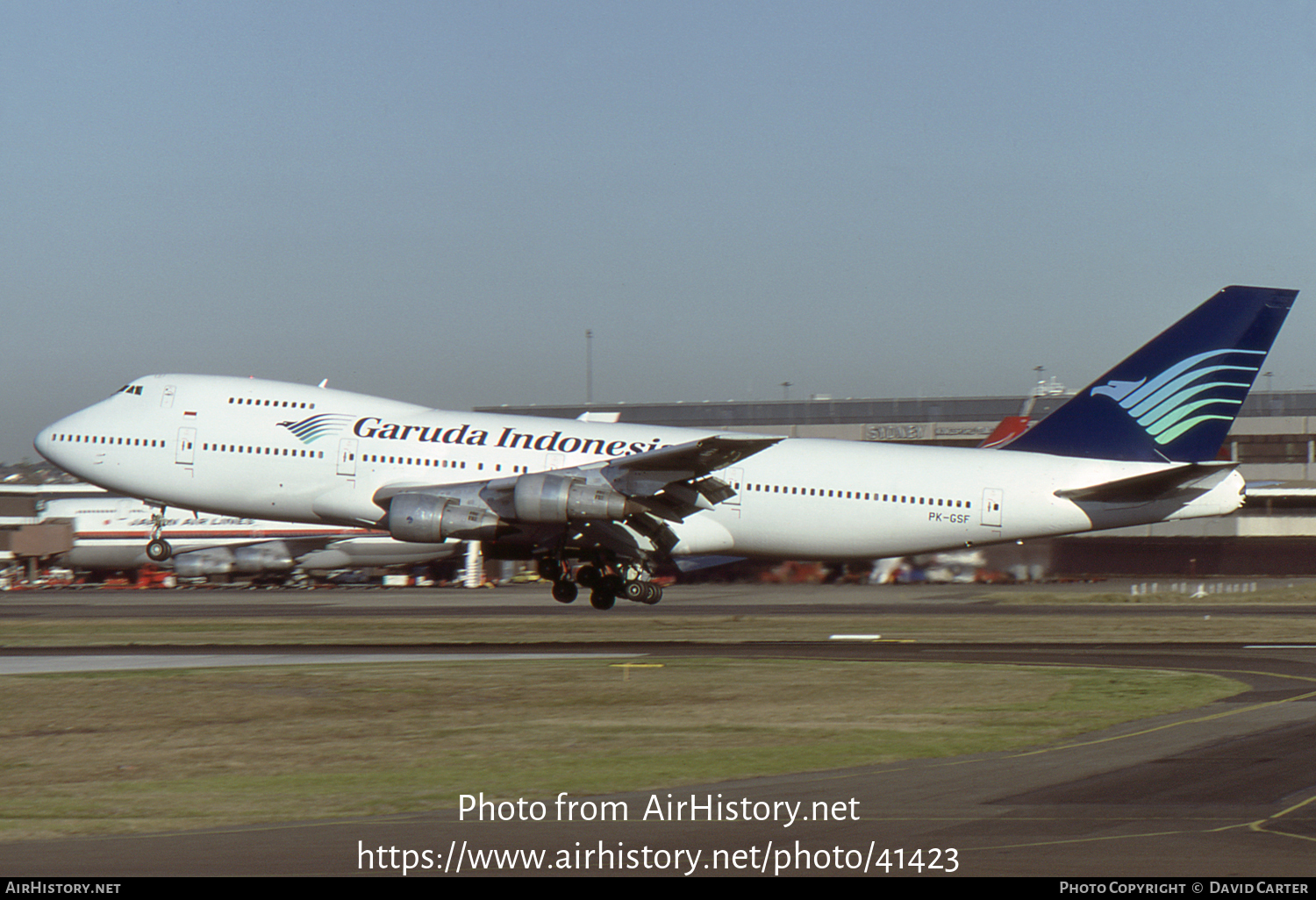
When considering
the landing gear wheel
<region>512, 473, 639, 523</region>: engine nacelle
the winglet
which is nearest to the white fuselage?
the winglet

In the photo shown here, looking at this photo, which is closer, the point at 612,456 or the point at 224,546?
the point at 612,456

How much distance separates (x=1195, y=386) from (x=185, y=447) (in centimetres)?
2882

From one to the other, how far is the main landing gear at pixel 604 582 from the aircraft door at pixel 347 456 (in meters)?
5.96

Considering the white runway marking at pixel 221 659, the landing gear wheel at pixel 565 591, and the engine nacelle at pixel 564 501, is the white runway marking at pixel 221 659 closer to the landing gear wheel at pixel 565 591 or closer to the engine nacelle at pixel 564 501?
the engine nacelle at pixel 564 501

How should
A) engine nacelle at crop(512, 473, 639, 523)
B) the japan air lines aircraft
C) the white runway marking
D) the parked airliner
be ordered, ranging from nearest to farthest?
the white runway marking
engine nacelle at crop(512, 473, 639, 523)
the japan air lines aircraft
the parked airliner

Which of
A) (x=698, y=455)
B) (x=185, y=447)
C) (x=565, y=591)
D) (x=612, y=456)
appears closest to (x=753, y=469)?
(x=698, y=455)

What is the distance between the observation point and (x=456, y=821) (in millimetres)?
12602

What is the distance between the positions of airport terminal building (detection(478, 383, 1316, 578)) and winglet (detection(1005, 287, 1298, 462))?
17.4 m

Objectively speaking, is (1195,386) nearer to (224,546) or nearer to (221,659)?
(221,659)

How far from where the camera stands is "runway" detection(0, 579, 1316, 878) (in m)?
10.6

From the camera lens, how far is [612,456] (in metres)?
36.5

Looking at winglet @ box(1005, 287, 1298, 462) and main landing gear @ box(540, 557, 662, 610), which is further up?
winglet @ box(1005, 287, 1298, 462)

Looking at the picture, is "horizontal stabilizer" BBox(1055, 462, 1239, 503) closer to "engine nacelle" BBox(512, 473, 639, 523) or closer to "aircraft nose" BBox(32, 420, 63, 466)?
"engine nacelle" BBox(512, 473, 639, 523)
